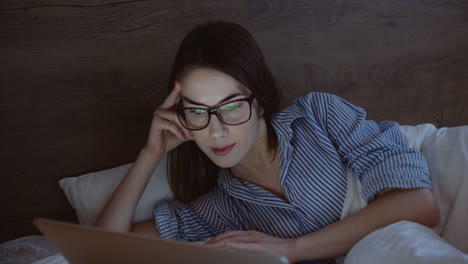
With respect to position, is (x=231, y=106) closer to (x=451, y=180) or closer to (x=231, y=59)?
(x=231, y=59)

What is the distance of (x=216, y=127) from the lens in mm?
1113

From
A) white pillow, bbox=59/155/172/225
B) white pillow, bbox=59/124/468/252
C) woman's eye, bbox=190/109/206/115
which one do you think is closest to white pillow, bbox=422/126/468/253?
white pillow, bbox=59/124/468/252

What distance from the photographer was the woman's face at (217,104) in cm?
111

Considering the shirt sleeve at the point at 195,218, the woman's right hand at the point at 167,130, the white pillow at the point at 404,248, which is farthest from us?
the shirt sleeve at the point at 195,218

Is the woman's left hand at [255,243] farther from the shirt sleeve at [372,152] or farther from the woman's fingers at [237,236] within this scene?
the shirt sleeve at [372,152]

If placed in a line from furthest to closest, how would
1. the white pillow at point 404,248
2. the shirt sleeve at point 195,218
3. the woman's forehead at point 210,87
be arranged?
the shirt sleeve at point 195,218 → the woman's forehead at point 210,87 → the white pillow at point 404,248

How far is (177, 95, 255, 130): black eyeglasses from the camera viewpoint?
3.63 ft

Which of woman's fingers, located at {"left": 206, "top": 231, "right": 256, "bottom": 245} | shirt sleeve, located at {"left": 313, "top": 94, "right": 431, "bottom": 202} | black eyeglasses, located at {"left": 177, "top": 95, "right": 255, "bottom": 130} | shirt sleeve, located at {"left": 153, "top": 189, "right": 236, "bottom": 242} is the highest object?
black eyeglasses, located at {"left": 177, "top": 95, "right": 255, "bottom": 130}

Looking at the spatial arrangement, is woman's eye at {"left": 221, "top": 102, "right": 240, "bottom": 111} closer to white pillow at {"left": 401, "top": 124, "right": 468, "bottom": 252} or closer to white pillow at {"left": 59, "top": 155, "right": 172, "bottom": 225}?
white pillow at {"left": 59, "top": 155, "right": 172, "bottom": 225}

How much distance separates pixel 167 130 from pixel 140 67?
29 cm


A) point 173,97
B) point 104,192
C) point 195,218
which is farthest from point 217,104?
point 104,192

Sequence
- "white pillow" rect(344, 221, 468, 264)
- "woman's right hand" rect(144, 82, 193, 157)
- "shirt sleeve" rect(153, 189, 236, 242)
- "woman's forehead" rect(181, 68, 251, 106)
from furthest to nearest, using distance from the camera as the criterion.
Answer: "shirt sleeve" rect(153, 189, 236, 242) < "woman's right hand" rect(144, 82, 193, 157) < "woman's forehead" rect(181, 68, 251, 106) < "white pillow" rect(344, 221, 468, 264)

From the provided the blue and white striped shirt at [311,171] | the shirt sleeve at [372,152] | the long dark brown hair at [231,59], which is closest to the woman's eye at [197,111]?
the long dark brown hair at [231,59]

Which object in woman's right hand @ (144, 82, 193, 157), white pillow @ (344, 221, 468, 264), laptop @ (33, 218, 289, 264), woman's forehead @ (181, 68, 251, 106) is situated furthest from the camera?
woman's right hand @ (144, 82, 193, 157)
